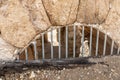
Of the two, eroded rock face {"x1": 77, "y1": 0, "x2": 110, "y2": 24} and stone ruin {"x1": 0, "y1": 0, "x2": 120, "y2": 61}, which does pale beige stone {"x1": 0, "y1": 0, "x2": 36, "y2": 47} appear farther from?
eroded rock face {"x1": 77, "y1": 0, "x2": 110, "y2": 24}

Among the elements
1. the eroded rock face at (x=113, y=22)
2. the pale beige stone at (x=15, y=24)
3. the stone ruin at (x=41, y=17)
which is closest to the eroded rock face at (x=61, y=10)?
the stone ruin at (x=41, y=17)

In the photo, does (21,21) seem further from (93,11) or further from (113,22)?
(113,22)

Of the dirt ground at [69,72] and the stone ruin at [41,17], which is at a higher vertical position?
the stone ruin at [41,17]

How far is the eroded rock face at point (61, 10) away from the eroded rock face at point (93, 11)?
63mm

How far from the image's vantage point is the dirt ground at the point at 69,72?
7.45 feet

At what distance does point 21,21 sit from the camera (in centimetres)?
224

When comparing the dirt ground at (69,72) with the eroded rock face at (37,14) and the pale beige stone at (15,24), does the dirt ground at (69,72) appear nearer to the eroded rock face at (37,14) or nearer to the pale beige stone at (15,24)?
the pale beige stone at (15,24)

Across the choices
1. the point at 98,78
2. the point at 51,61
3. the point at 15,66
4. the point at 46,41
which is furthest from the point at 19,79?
the point at 46,41

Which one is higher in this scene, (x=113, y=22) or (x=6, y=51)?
(x=113, y=22)

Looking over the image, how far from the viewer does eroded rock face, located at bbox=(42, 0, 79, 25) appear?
2.23 metres

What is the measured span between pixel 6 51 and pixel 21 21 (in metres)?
0.35

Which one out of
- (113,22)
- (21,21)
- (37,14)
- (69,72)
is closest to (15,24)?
(21,21)

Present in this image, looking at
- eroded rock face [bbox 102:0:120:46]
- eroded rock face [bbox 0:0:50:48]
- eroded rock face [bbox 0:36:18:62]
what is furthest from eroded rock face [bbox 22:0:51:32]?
eroded rock face [bbox 102:0:120:46]

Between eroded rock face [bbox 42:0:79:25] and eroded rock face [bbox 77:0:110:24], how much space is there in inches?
2.5
